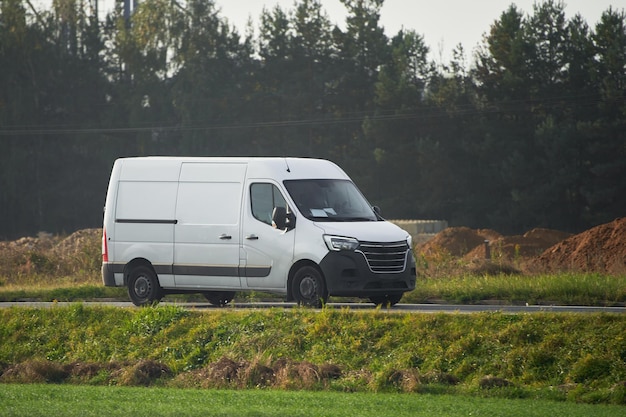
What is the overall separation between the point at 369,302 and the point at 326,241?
11.0 ft

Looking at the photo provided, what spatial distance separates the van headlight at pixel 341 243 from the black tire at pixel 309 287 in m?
0.54

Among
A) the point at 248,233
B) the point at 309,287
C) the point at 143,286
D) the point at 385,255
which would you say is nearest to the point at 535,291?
the point at 385,255

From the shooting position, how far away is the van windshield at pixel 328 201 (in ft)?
62.3

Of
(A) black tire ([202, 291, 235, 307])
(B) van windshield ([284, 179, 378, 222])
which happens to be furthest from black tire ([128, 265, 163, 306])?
(B) van windshield ([284, 179, 378, 222])

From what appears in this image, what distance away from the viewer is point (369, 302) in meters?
21.4

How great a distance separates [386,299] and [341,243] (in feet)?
7.48

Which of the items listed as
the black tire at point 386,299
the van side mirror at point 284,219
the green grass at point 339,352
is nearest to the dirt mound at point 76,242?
the black tire at point 386,299

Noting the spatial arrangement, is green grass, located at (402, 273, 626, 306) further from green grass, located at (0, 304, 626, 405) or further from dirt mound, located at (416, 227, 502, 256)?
dirt mound, located at (416, 227, 502, 256)

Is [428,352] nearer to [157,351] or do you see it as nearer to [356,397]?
[356,397]

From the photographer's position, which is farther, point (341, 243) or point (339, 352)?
point (341, 243)

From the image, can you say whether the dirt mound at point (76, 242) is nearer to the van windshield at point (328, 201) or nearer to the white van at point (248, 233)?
the white van at point (248, 233)

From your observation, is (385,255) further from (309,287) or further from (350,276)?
(309,287)

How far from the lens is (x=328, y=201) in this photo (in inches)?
762

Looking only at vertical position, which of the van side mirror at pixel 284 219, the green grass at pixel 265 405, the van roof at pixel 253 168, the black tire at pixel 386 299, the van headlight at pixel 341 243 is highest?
the van roof at pixel 253 168
